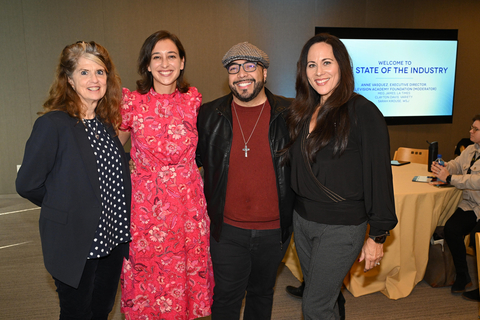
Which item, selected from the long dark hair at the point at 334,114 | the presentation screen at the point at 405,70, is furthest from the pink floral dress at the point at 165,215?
the presentation screen at the point at 405,70

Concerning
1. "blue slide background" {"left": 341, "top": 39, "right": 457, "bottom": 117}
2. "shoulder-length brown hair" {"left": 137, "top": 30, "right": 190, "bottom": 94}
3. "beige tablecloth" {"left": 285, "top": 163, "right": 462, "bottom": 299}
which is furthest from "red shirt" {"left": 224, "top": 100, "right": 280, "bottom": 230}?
"blue slide background" {"left": 341, "top": 39, "right": 457, "bottom": 117}

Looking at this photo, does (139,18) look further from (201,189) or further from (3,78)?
(201,189)

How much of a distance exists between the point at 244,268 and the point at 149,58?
4.60 feet

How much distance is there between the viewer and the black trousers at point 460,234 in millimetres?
3205

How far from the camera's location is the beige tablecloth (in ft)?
9.96

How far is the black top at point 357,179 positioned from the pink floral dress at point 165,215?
2.43 ft

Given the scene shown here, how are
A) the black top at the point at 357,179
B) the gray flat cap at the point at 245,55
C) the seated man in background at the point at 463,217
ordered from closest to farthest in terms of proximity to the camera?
the black top at the point at 357,179 → the gray flat cap at the point at 245,55 → the seated man in background at the point at 463,217

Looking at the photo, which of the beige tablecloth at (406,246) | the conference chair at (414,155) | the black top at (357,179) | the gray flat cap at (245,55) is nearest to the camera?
the black top at (357,179)

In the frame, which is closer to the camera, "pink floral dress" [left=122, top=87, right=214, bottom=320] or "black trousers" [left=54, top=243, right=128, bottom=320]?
"black trousers" [left=54, top=243, right=128, bottom=320]

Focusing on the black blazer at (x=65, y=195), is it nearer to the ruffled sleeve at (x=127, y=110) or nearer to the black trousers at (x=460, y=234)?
the ruffled sleeve at (x=127, y=110)

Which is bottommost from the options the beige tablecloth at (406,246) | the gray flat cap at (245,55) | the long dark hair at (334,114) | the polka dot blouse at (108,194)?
the beige tablecloth at (406,246)

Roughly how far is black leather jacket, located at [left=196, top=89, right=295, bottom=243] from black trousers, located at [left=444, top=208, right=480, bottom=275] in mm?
1925

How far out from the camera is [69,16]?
606 centimetres

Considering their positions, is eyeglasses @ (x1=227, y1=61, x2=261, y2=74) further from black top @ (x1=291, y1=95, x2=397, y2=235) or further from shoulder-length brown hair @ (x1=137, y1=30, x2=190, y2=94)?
black top @ (x1=291, y1=95, x2=397, y2=235)
